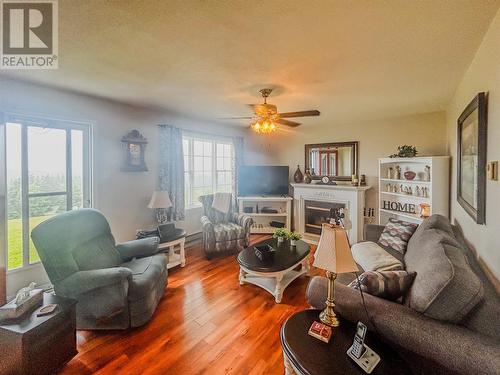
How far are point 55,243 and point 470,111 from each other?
3710 mm

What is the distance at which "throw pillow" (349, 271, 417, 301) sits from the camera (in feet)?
4.72

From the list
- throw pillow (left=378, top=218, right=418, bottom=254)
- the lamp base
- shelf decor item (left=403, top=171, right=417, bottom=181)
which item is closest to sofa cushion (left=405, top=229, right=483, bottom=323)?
the lamp base

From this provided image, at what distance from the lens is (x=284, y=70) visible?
2.29 meters

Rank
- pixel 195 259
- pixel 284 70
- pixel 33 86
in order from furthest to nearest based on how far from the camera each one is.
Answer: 1. pixel 195 259
2. pixel 33 86
3. pixel 284 70

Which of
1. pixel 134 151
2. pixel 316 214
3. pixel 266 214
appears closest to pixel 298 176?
pixel 316 214

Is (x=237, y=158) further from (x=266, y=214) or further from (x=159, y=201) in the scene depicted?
(x=159, y=201)

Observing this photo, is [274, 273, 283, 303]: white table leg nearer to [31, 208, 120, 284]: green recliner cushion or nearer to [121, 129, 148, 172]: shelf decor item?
[31, 208, 120, 284]: green recliner cushion

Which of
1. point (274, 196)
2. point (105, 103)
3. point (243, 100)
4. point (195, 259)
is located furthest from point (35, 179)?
point (274, 196)

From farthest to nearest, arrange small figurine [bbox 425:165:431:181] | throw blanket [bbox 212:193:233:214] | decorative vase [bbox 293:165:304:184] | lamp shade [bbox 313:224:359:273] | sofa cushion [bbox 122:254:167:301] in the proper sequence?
decorative vase [bbox 293:165:304:184] < throw blanket [bbox 212:193:233:214] < small figurine [bbox 425:165:431:181] < sofa cushion [bbox 122:254:167:301] < lamp shade [bbox 313:224:359:273]

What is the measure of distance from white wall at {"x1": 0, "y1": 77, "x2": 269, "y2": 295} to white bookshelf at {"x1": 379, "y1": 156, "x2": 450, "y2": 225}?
12.1 feet

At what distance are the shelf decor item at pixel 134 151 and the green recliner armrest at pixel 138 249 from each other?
1288 millimetres

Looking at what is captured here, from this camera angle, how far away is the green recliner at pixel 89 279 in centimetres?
203

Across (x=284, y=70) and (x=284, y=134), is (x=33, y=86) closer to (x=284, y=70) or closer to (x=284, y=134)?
(x=284, y=70)

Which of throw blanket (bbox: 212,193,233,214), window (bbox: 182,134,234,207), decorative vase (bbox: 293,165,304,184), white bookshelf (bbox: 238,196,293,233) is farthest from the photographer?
decorative vase (bbox: 293,165,304,184)
